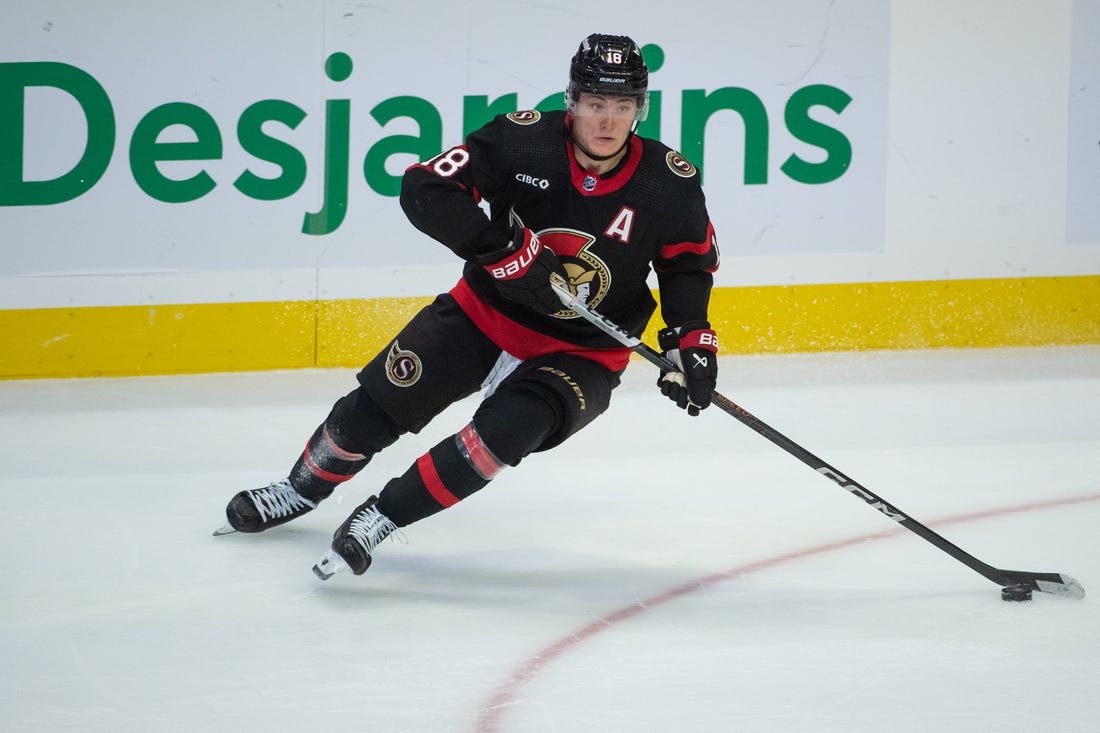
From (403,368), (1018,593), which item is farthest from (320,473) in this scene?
(1018,593)

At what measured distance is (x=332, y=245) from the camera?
4.61 meters

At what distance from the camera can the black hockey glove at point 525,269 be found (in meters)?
2.41

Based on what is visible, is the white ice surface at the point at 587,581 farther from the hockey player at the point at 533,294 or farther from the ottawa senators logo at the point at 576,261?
the ottawa senators logo at the point at 576,261

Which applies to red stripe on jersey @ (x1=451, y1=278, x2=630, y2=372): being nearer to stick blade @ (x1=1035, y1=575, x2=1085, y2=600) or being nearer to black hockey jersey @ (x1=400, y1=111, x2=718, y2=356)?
black hockey jersey @ (x1=400, y1=111, x2=718, y2=356)

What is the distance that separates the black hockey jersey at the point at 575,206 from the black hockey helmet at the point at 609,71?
13cm

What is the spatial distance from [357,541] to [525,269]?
0.58 m

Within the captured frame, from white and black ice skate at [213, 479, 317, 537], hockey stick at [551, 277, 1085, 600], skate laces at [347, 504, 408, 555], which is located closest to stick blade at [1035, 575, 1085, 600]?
hockey stick at [551, 277, 1085, 600]

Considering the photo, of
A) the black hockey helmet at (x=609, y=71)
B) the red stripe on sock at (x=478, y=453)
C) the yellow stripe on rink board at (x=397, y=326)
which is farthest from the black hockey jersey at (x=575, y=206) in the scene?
the yellow stripe on rink board at (x=397, y=326)

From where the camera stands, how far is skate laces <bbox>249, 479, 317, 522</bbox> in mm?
2820

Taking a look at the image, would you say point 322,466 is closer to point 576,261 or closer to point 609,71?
point 576,261

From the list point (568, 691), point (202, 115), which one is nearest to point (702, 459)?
point (568, 691)

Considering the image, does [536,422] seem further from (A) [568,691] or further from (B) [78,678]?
(B) [78,678]

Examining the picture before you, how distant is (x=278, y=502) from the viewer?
9.28 ft

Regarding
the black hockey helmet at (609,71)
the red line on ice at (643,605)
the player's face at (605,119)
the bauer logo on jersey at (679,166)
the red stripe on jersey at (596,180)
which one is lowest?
the red line on ice at (643,605)
